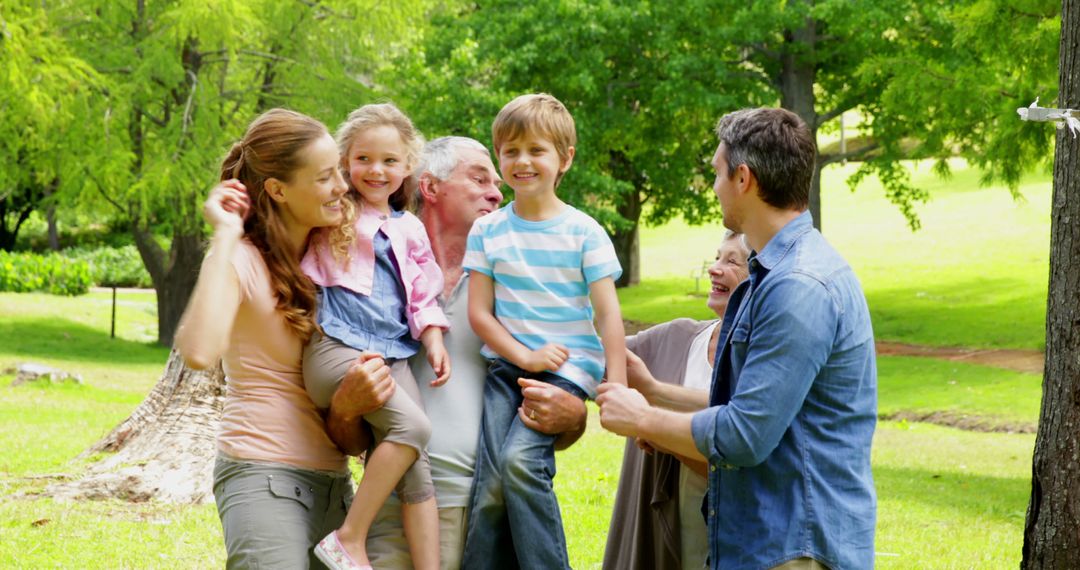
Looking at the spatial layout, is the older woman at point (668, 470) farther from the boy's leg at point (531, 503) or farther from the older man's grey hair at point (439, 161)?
the older man's grey hair at point (439, 161)

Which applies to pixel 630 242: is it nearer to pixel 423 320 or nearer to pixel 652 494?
Answer: pixel 652 494

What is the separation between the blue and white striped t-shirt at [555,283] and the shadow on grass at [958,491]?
6.39 m

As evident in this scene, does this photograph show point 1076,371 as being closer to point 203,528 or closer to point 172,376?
point 203,528

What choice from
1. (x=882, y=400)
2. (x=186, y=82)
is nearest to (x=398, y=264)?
(x=882, y=400)

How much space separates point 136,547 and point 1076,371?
453 cm

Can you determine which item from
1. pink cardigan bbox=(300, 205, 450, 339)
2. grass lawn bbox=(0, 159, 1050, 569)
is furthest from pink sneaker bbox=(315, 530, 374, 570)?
grass lawn bbox=(0, 159, 1050, 569)

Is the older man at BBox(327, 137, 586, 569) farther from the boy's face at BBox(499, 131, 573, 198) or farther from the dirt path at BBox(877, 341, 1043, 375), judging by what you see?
the dirt path at BBox(877, 341, 1043, 375)

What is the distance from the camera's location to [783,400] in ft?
8.53

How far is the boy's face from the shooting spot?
336cm

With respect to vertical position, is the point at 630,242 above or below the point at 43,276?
above

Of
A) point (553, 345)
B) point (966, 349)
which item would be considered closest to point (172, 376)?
point (553, 345)

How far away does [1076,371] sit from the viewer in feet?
16.1

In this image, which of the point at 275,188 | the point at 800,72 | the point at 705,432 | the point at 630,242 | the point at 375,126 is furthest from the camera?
the point at 630,242

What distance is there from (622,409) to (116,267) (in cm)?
3315
